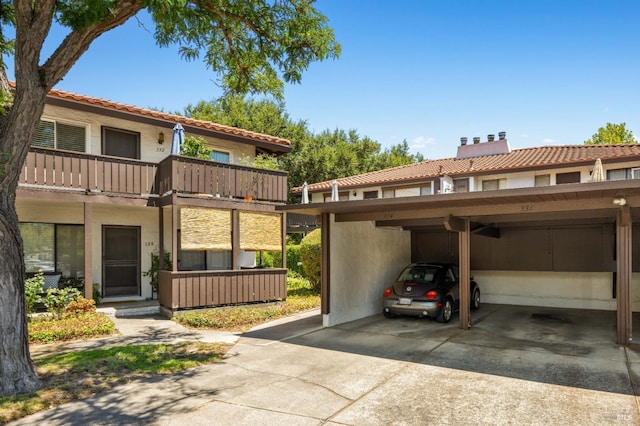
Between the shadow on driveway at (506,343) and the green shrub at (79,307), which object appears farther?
the green shrub at (79,307)

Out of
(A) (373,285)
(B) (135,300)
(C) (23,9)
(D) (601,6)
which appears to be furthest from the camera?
(B) (135,300)

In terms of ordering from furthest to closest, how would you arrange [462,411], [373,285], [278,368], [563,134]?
[563,134]
[373,285]
[278,368]
[462,411]

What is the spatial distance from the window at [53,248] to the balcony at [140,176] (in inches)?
78.8

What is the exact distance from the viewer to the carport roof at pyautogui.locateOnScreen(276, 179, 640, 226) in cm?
690

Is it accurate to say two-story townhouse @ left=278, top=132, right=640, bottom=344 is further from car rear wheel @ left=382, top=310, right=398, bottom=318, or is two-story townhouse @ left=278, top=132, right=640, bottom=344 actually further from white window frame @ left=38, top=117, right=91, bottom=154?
white window frame @ left=38, top=117, right=91, bottom=154

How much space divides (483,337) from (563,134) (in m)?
24.5

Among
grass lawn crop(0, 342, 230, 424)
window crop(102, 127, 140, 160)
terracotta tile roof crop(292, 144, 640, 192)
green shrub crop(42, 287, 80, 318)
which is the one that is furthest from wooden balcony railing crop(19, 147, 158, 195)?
terracotta tile roof crop(292, 144, 640, 192)

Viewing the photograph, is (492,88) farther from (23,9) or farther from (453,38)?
(23,9)

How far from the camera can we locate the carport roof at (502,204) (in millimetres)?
6903

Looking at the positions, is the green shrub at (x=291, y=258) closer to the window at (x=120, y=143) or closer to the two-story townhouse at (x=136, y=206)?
the two-story townhouse at (x=136, y=206)

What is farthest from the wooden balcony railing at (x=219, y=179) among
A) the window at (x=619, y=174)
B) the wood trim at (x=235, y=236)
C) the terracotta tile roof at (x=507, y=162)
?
the window at (x=619, y=174)

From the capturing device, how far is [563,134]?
27.8m

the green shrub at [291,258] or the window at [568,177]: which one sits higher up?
the window at [568,177]

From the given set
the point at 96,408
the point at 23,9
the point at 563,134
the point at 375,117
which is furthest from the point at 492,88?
the point at 563,134
